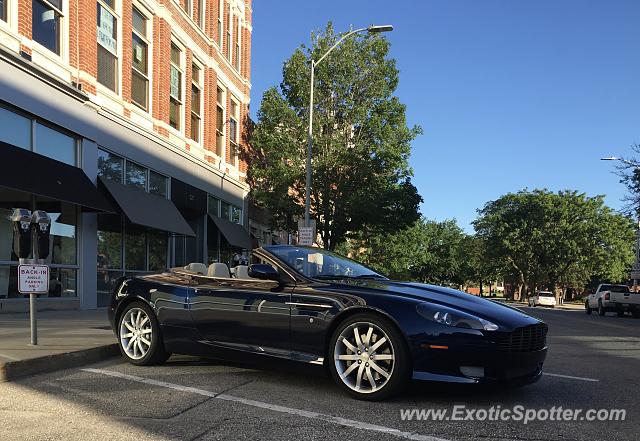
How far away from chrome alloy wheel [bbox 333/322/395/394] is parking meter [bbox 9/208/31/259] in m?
4.09

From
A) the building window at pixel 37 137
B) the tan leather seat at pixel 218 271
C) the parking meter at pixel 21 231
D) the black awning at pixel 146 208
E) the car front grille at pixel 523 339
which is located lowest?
the car front grille at pixel 523 339

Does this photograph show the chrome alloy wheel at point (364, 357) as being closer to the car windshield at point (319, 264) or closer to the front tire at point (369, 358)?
the front tire at point (369, 358)

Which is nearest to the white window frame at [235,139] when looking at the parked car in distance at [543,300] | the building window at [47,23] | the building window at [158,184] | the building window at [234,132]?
the building window at [234,132]

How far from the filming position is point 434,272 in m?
88.4

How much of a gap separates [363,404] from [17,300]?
9.62 m

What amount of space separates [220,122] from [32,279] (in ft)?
62.4

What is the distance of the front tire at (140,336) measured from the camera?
20.5 feet

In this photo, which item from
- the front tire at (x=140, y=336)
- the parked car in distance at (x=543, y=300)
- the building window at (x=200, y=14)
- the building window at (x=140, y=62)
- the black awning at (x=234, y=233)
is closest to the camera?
the front tire at (x=140, y=336)

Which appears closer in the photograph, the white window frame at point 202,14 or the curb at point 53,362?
the curb at point 53,362

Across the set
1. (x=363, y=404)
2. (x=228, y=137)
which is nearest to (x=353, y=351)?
(x=363, y=404)

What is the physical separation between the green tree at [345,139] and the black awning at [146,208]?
6106 mm

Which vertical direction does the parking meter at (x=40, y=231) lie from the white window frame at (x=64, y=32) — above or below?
below

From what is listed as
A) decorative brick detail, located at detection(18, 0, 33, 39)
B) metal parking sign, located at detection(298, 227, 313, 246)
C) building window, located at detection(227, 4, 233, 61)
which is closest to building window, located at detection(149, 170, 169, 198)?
metal parking sign, located at detection(298, 227, 313, 246)

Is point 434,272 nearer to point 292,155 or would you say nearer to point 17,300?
point 292,155
